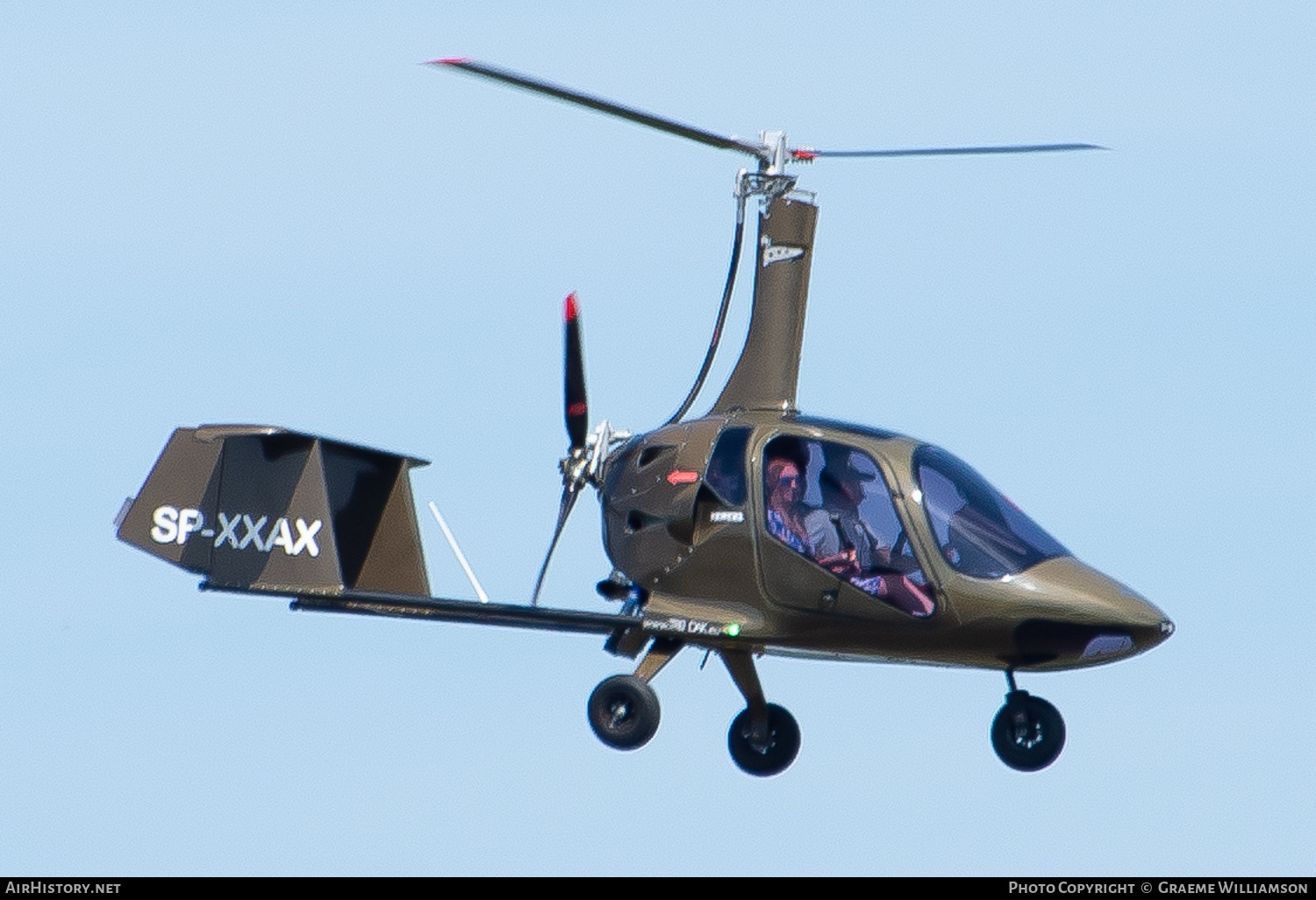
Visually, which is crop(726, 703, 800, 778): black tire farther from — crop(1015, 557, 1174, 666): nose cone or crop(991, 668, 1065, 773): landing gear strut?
crop(1015, 557, 1174, 666): nose cone

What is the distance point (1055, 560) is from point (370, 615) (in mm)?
6450

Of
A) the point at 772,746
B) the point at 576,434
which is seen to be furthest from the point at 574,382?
the point at 772,746

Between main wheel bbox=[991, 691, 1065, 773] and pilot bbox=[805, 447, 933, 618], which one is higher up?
pilot bbox=[805, 447, 933, 618]

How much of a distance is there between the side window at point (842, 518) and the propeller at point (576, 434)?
2180 mm

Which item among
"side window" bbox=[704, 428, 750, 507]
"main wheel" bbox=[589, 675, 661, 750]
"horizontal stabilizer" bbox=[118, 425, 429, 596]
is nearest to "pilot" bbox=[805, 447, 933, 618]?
"side window" bbox=[704, 428, 750, 507]

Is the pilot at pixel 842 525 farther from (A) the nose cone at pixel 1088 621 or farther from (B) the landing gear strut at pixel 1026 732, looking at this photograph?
(B) the landing gear strut at pixel 1026 732

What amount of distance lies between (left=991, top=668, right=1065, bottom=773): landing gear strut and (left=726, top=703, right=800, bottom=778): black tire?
2.32 meters

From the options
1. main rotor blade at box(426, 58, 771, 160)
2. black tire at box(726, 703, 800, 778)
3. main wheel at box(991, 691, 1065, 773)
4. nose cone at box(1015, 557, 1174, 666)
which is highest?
main rotor blade at box(426, 58, 771, 160)

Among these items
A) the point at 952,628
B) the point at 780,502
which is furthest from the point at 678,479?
the point at 952,628

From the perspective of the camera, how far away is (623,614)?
85.5ft

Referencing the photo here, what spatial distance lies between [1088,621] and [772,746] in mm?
4112

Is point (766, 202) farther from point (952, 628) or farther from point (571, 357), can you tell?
point (952, 628)

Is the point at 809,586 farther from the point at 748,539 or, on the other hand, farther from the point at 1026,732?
the point at 1026,732

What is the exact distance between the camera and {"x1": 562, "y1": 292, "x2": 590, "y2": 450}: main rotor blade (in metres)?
26.9
